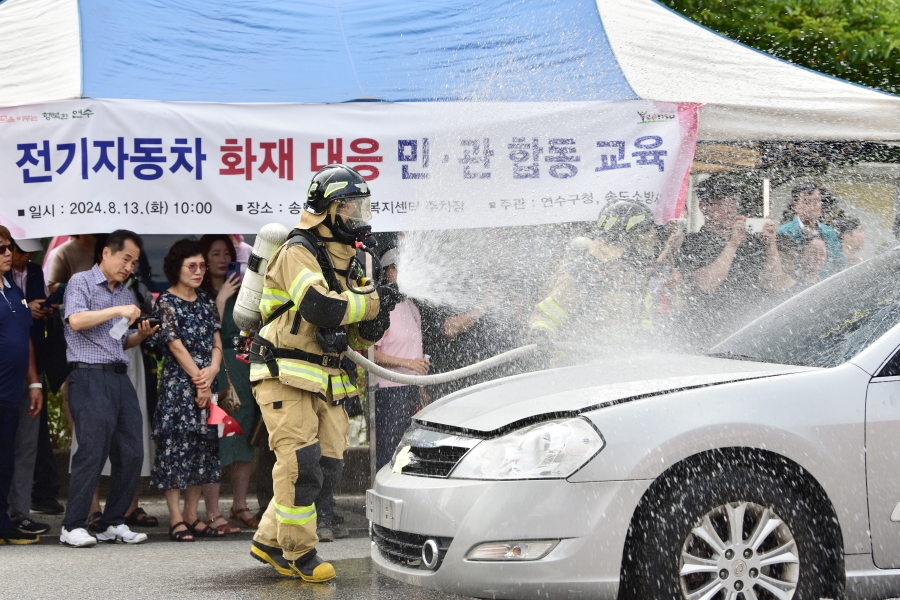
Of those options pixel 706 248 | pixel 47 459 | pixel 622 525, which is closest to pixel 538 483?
pixel 622 525

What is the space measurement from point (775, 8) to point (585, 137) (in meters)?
4.55

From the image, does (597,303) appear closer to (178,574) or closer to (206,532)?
(178,574)

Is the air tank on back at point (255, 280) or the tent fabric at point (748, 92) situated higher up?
the tent fabric at point (748, 92)

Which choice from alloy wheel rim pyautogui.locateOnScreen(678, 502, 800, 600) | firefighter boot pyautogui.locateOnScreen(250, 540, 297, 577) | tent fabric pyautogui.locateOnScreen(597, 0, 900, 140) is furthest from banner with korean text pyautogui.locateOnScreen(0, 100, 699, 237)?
alloy wheel rim pyautogui.locateOnScreen(678, 502, 800, 600)

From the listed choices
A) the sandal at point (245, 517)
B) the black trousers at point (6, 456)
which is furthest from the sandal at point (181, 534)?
the black trousers at point (6, 456)

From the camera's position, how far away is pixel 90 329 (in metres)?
7.28

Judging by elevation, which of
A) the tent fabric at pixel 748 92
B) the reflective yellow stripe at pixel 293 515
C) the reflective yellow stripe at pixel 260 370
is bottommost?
the reflective yellow stripe at pixel 293 515

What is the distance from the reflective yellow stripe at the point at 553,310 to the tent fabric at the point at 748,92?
163 centimetres

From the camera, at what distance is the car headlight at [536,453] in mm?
4324

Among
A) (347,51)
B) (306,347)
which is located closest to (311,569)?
(306,347)

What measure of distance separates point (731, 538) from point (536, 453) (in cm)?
79

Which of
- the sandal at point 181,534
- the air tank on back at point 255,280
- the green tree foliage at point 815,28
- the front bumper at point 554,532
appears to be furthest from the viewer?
the green tree foliage at point 815,28

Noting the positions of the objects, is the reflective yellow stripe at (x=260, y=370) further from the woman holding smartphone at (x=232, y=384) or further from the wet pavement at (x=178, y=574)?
the woman holding smartphone at (x=232, y=384)

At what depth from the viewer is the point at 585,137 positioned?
768 cm
